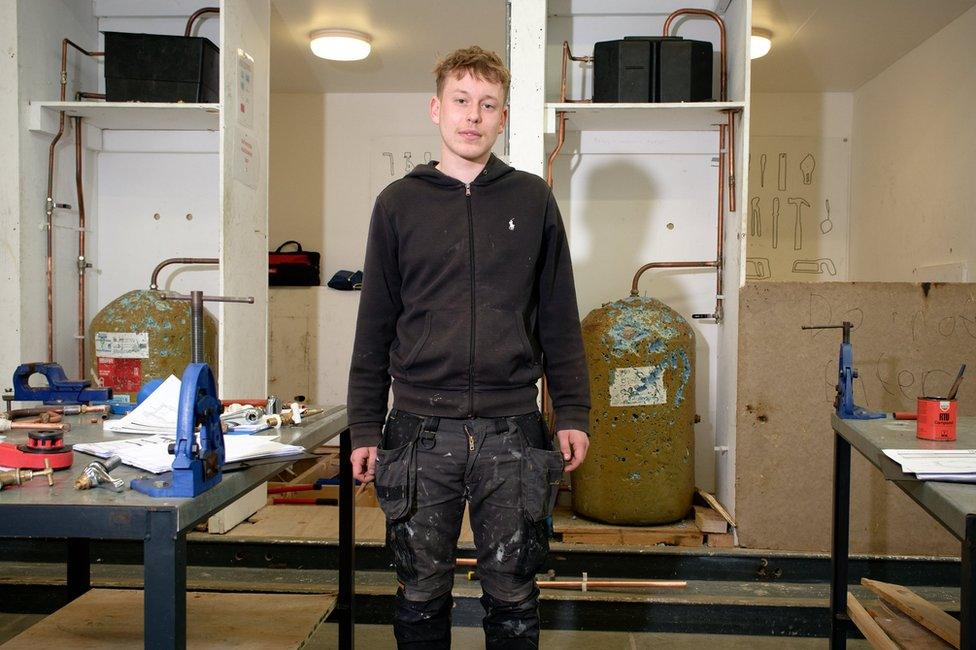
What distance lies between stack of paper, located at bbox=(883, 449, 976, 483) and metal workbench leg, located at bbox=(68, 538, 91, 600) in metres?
1.97

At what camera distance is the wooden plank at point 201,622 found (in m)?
1.49

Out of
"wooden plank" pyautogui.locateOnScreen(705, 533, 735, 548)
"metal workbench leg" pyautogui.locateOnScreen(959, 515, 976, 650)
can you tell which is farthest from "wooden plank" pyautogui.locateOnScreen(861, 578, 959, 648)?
"wooden plank" pyautogui.locateOnScreen(705, 533, 735, 548)

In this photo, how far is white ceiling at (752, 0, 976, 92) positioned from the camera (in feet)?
11.3

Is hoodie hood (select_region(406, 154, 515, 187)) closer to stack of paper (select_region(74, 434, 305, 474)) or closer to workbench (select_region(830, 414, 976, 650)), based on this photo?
stack of paper (select_region(74, 434, 305, 474))

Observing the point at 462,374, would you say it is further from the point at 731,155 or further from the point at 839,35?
the point at 839,35

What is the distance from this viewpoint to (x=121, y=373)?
3104 mm

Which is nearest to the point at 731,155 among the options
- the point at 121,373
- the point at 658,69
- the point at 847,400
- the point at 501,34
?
the point at 658,69

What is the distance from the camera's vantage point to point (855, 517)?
2729 mm

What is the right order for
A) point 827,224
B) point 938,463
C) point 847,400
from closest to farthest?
point 938,463, point 847,400, point 827,224

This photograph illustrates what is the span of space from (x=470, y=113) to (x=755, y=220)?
3477mm

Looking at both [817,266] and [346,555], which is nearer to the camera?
[346,555]

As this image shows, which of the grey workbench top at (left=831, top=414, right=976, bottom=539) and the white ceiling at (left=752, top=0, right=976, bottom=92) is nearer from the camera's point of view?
the grey workbench top at (left=831, top=414, right=976, bottom=539)

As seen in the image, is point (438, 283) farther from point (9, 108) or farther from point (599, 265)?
point (9, 108)

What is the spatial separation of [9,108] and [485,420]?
254 cm
